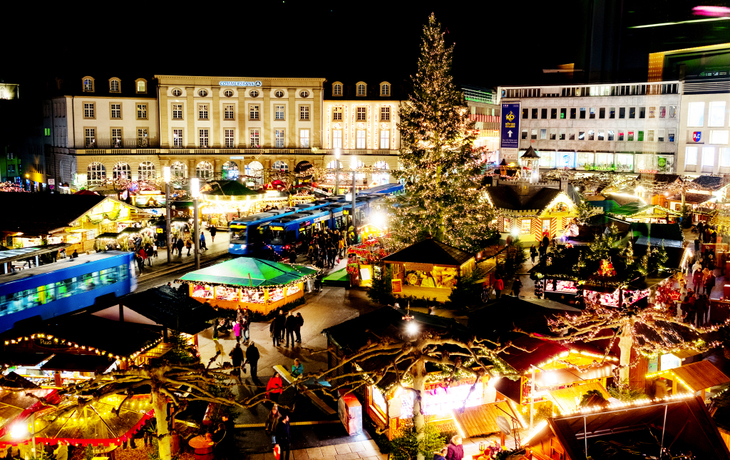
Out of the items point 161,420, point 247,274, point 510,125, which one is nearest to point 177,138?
point 510,125

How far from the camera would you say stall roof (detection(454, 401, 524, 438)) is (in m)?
11.3

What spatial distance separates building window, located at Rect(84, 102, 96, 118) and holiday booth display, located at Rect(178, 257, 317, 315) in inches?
1704

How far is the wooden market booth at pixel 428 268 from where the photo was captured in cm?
2203

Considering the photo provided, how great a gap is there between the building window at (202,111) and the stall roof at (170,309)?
158 feet

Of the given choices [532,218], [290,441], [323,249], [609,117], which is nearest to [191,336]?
[290,441]

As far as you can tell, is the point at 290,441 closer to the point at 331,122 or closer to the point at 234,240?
the point at 234,240

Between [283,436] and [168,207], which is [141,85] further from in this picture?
[283,436]

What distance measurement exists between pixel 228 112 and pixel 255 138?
142 inches

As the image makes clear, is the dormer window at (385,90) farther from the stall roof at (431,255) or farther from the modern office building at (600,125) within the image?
the stall roof at (431,255)

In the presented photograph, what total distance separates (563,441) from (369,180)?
182ft

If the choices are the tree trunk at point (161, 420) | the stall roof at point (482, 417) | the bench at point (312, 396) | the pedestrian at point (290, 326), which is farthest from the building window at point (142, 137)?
the tree trunk at point (161, 420)

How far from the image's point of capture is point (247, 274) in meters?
20.8

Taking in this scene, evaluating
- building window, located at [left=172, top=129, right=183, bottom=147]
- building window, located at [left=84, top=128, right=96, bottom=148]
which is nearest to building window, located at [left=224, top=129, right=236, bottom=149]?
building window, located at [left=172, top=129, right=183, bottom=147]

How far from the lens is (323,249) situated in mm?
29578
